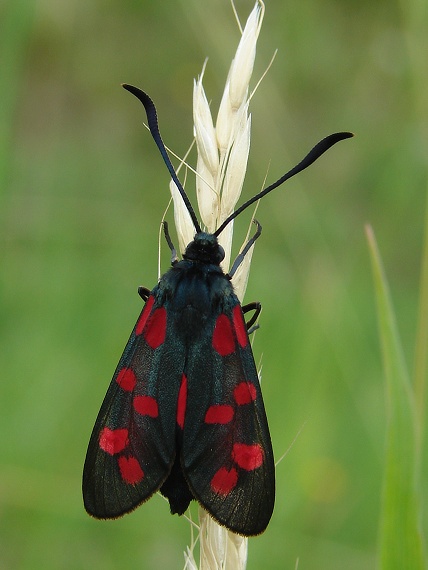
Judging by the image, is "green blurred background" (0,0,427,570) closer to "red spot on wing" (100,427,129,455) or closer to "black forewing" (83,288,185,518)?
"black forewing" (83,288,185,518)

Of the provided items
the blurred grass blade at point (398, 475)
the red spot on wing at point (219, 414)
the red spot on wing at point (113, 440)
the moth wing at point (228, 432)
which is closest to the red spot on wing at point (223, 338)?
the moth wing at point (228, 432)

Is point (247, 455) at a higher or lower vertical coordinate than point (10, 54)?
lower

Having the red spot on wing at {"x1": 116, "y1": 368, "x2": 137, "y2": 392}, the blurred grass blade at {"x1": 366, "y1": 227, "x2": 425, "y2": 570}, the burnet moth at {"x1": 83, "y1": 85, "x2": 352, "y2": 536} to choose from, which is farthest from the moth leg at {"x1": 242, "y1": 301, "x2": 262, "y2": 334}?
the blurred grass blade at {"x1": 366, "y1": 227, "x2": 425, "y2": 570}

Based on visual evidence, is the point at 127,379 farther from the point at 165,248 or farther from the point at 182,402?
the point at 165,248

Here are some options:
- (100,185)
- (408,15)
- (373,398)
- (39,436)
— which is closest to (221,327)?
(408,15)

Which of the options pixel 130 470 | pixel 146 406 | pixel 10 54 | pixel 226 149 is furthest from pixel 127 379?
pixel 10 54
